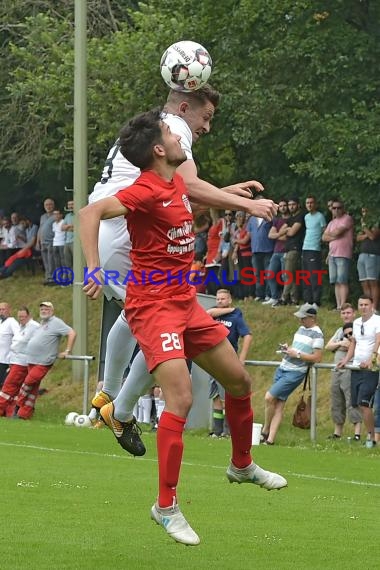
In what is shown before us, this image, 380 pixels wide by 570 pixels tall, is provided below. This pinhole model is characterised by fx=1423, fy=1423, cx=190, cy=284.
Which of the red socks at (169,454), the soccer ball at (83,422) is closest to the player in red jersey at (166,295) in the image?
the red socks at (169,454)

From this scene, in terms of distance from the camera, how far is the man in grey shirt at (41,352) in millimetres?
23766

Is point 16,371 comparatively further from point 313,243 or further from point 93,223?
point 93,223

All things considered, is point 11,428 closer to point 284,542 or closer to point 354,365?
point 354,365

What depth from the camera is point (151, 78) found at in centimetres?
3067

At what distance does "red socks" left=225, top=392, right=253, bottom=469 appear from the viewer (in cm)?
909

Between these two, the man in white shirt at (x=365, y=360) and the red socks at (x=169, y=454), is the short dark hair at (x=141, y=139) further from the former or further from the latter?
the man in white shirt at (x=365, y=360)

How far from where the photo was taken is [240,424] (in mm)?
9102

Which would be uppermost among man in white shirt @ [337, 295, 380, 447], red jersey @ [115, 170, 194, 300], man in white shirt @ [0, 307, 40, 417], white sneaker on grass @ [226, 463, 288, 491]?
red jersey @ [115, 170, 194, 300]

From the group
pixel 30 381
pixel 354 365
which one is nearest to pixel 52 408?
pixel 30 381

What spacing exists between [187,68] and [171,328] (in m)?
1.87

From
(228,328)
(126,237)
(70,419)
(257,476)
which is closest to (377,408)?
(228,328)
